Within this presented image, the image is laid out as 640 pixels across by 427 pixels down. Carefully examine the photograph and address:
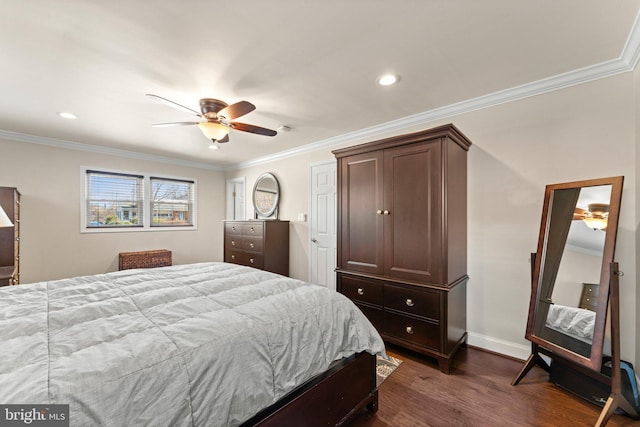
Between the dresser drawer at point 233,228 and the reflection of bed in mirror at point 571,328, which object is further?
the dresser drawer at point 233,228

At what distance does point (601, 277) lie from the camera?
1740 millimetres

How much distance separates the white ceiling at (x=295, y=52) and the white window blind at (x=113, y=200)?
1.50 m

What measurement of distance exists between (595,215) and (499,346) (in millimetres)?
1407

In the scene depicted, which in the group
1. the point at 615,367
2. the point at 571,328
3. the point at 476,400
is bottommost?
the point at 476,400

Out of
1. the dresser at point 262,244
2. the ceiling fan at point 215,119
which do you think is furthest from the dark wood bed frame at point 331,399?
the dresser at point 262,244

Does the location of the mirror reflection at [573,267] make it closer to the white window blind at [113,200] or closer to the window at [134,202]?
the window at [134,202]

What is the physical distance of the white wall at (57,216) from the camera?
362 cm

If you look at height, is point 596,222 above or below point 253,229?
above

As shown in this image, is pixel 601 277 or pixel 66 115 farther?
pixel 66 115

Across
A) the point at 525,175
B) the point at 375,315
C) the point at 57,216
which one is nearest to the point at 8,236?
the point at 57,216

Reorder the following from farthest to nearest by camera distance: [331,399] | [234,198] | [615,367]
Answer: [234,198]
[615,367]
[331,399]

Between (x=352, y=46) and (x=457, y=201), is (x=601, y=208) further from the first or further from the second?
(x=352, y=46)

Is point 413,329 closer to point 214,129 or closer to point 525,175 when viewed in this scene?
point 525,175

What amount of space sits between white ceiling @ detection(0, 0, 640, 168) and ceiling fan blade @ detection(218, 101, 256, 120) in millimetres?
240
